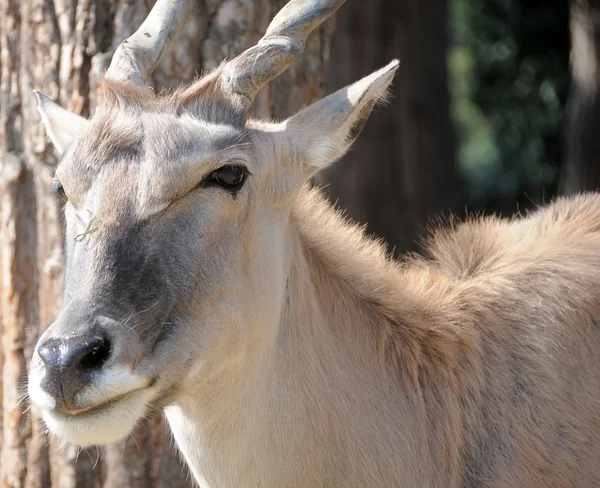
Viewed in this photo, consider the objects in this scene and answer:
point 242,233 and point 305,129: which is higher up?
point 305,129

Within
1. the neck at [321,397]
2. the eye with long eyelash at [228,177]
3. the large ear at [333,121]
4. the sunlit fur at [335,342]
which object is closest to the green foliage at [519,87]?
the sunlit fur at [335,342]

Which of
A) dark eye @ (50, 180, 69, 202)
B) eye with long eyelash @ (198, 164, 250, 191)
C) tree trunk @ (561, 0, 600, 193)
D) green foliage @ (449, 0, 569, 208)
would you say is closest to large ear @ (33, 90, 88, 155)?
dark eye @ (50, 180, 69, 202)

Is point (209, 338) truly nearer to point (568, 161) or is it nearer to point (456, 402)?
point (456, 402)

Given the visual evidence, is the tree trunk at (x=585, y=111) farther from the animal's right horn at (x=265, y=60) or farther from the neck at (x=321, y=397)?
the animal's right horn at (x=265, y=60)

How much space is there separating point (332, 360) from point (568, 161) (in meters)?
8.07

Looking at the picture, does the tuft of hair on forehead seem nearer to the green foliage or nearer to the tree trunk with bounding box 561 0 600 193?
the tree trunk with bounding box 561 0 600 193

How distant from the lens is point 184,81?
5.65 meters

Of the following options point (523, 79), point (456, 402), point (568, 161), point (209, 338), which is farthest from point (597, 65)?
point (209, 338)

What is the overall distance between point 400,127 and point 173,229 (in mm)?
10430

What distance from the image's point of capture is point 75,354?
342 cm

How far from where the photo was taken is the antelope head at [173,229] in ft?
11.6

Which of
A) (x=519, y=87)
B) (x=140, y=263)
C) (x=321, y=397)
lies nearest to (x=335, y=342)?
(x=321, y=397)

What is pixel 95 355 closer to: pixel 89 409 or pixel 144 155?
pixel 89 409

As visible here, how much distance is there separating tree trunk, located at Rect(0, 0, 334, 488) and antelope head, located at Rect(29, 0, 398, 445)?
1.10m
